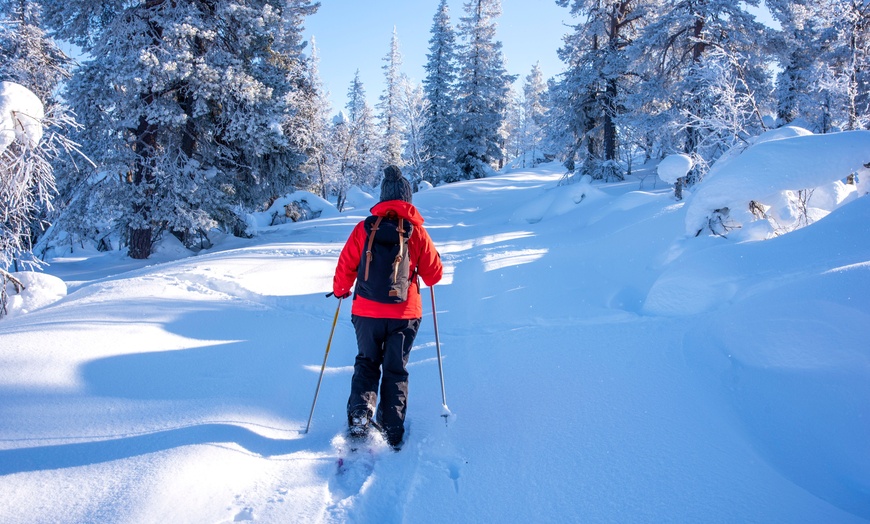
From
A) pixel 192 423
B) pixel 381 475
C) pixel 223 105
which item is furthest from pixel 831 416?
pixel 223 105

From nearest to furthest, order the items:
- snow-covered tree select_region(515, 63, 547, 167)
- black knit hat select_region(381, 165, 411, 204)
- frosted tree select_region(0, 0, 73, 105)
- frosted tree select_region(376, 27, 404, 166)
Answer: black knit hat select_region(381, 165, 411, 204), frosted tree select_region(0, 0, 73, 105), frosted tree select_region(376, 27, 404, 166), snow-covered tree select_region(515, 63, 547, 167)

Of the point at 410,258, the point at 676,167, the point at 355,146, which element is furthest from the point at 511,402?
the point at 355,146

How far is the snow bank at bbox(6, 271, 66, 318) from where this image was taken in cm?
674

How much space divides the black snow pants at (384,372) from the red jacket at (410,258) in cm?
7

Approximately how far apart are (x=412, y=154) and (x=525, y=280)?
33.0 meters

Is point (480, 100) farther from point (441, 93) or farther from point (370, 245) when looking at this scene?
point (370, 245)

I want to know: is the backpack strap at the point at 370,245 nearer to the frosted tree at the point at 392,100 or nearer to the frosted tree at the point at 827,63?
the frosted tree at the point at 827,63

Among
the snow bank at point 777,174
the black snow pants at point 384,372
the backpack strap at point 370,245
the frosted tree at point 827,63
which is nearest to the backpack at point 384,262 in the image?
the backpack strap at point 370,245

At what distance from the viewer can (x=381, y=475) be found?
288 cm

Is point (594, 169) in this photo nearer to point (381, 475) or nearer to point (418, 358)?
point (418, 358)

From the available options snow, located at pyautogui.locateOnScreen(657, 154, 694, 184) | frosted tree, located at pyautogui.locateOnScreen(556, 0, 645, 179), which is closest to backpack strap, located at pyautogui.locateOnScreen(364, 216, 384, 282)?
snow, located at pyautogui.locateOnScreen(657, 154, 694, 184)

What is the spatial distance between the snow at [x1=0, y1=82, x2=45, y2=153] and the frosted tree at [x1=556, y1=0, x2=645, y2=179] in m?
18.4

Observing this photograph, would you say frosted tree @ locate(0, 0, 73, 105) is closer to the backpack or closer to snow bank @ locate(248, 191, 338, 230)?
snow bank @ locate(248, 191, 338, 230)

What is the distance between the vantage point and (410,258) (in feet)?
11.2
